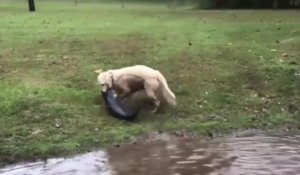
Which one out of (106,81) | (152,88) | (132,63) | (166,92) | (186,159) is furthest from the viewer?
(132,63)

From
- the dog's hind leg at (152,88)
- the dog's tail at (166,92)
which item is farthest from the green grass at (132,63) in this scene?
the dog's hind leg at (152,88)

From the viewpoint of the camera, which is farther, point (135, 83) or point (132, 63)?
point (132, 63)

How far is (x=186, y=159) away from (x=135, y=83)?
6.55 feet

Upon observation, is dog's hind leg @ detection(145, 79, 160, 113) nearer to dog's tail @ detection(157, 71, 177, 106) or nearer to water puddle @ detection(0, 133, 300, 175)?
dog's tail @ detection(157, 71, 177, 106)

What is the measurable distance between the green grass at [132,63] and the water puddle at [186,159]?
0.36m

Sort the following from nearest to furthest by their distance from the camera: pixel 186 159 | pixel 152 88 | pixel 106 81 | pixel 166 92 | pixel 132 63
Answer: pixel 186 159 < pixel 152 88 < pixel 106 81 < pixel 166 92 < pixel 132 63

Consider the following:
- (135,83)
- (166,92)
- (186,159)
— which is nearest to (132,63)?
(166,92)

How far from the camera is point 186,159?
332 inches

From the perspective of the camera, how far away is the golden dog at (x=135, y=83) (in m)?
10.0

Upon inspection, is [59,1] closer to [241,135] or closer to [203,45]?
[203,45]

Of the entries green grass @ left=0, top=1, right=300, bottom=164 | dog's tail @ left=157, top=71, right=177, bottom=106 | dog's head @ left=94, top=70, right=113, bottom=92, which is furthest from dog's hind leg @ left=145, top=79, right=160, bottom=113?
dog's head @ left=94, top=70, right=113, bottom=92

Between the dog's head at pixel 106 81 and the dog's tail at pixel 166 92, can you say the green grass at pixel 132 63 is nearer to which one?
the dog's tail at pixel 166 92

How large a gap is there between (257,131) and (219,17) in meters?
12.9

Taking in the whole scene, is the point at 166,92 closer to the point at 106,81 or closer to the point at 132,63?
the point at 106,81
